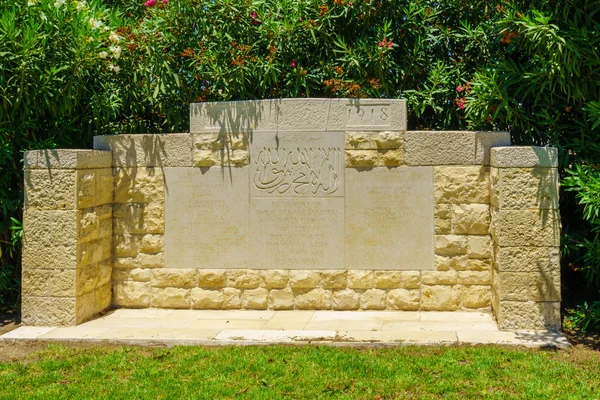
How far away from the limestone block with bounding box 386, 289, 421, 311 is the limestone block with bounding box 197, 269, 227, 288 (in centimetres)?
181

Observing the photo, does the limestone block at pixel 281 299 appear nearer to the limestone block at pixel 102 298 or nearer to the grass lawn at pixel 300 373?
the grass lawn at pixel 300 373

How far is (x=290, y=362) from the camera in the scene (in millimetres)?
5371

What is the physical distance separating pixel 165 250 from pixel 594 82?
4.72 metres

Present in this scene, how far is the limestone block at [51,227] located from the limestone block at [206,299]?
1439mm

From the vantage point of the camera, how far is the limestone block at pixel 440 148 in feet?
22.7

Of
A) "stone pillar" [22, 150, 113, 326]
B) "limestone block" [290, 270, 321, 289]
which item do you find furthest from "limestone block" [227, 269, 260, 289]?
"stone pillar" [22, 150, 113, 326]

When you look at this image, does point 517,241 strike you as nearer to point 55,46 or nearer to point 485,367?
point 485,367

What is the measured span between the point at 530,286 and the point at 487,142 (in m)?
1.59

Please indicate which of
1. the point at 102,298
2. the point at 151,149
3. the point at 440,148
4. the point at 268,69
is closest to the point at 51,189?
the point at 151,149

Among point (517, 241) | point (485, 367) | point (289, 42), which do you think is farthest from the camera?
point (289, 42)

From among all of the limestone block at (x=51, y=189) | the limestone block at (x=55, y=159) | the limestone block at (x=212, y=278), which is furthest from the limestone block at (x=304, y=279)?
the limestone block at (x=55, y=159)

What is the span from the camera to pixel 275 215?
721 cm

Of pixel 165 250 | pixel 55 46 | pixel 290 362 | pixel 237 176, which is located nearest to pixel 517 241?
pixel 290 362

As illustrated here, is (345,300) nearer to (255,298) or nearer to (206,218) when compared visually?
(255,298)
